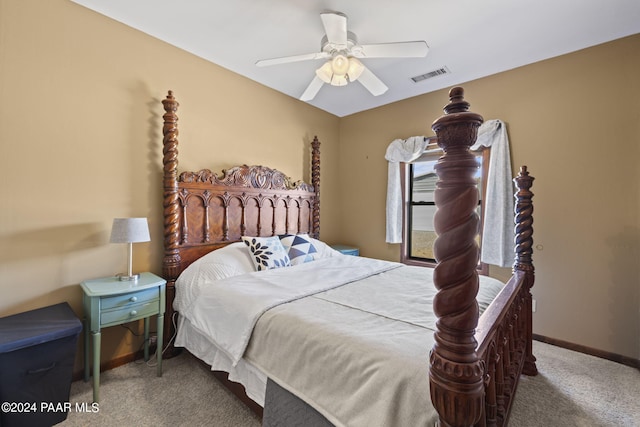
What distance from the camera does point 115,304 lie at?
73.9 inches

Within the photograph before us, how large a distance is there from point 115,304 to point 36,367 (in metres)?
0.45

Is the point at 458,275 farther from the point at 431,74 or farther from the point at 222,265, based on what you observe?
the point at 431,74

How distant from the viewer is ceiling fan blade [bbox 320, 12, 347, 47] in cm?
177

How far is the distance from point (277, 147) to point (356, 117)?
4.83ft

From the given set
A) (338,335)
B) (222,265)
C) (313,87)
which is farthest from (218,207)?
(338,335)

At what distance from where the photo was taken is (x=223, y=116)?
9.68 feet

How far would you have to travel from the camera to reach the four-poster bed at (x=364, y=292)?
772 mm

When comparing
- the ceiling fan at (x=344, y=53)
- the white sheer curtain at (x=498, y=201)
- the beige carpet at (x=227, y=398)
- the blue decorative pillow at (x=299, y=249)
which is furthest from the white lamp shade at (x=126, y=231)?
the white sheer curtain at (x=498, y=201)

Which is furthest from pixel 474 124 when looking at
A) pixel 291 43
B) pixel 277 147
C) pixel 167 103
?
pixel 277 147

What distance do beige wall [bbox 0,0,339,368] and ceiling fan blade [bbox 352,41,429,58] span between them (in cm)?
163

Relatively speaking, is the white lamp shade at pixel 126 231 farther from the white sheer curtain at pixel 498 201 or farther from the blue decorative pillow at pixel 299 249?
the white sheer curtain at pixel 498 201

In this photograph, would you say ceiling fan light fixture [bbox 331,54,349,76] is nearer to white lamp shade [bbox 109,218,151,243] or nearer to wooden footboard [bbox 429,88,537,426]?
wooden footboard [bbox 429,88,537,426]

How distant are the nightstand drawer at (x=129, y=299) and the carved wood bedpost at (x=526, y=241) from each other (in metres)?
2.78

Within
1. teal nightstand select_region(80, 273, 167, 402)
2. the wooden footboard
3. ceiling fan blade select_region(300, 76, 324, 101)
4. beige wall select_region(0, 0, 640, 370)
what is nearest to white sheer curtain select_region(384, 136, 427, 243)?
beige wall select_region(0, 0, 640, 370)
